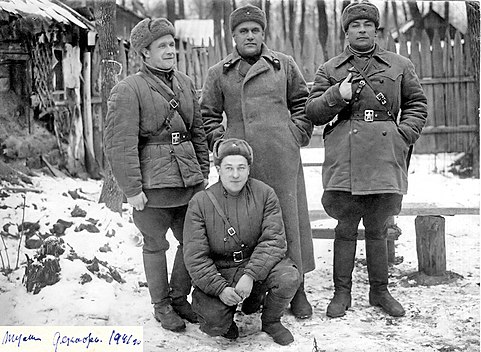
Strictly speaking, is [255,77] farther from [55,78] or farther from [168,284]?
[55,78]

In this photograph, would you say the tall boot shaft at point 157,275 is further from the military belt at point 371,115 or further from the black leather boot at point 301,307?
the military belt at point 371,115

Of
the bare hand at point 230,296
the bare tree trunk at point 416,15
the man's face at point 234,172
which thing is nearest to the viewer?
the bare hand at point 230,296

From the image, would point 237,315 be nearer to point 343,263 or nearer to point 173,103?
point 343,263

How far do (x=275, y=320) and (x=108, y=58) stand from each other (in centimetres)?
283

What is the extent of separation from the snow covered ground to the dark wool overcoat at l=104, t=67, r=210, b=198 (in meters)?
0.78

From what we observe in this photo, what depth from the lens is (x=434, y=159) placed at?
22.1 ft

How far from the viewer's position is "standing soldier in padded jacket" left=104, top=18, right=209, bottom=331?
9.77ft

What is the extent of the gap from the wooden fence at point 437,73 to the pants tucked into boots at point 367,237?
364 centimetres

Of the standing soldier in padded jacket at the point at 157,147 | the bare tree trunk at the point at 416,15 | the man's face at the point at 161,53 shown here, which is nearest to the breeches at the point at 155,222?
the standing soldier in padded jacket at the point at 157,147

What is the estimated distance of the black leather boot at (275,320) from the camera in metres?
2.98

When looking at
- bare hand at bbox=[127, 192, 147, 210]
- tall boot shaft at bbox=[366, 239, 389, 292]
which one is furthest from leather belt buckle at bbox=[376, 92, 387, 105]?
bare hand at bbox=[127, 192, 147, 210]

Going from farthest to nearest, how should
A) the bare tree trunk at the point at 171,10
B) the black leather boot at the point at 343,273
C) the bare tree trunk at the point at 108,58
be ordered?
the bare tree trunk at the point at 171,10 → the bare tree trunk at the point at 108,58 → the black leather boot at the point at 343,273

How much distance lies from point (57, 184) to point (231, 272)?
239cm

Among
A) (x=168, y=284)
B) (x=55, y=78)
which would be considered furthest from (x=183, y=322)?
(x=55, y=78)
